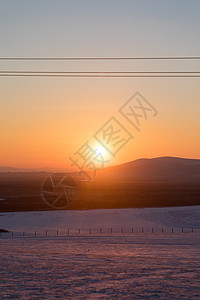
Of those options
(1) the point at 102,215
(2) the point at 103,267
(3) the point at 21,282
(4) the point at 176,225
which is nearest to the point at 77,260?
(2) the point at 103,267

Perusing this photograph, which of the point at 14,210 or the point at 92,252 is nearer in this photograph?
the point at 92,252

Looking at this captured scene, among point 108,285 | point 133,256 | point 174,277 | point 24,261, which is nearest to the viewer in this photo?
point 108,285

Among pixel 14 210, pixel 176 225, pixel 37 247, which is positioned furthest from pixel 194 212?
pixel 37 247

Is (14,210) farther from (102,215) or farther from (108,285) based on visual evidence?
(108,285)

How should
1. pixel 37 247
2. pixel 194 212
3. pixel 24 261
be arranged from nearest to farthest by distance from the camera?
pixel 24 261
pixel 37 247
pixel 194 212

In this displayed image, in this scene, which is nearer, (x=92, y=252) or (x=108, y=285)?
(x=108, y=285)

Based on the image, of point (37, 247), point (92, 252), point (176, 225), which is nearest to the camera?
point (92, 252)

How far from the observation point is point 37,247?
2989cm

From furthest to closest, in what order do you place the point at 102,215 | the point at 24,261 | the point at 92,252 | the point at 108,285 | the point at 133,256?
1. the point at 102,215
2. the point at 92,252
3. the point at 133,256
4. the point at 24,261
5. the point at 108,285

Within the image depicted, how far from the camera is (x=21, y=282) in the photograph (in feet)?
58.3

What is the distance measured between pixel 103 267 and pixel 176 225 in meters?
35.5

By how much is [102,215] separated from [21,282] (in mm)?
46026

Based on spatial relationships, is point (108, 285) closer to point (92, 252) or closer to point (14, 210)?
point (92, 252)

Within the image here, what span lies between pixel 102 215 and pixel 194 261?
40.6m
